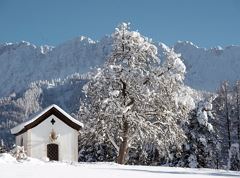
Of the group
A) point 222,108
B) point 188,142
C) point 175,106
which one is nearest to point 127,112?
point 175,106

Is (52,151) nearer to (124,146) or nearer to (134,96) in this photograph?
(124,146)

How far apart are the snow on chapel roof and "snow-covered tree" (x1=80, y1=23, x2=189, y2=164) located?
150cm

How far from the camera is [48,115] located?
47.9m

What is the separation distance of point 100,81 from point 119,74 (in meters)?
1.64

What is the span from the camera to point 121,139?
45.8 meters

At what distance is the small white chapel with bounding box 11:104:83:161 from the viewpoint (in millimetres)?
46750

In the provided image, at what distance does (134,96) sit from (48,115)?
7.76m

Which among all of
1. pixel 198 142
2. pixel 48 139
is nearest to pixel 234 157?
pixel 198 142

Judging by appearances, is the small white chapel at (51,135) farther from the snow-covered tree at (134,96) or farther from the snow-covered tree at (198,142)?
the snow-covered tree at (198,142)

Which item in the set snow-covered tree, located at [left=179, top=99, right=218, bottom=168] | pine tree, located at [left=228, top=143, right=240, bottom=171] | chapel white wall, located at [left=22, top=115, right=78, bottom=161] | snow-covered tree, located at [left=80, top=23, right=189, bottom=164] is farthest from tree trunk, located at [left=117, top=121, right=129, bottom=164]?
pine tree, located at [left=228, top=143, right=240, bottom=171]

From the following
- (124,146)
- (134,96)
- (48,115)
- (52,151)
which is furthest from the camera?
(48,115)

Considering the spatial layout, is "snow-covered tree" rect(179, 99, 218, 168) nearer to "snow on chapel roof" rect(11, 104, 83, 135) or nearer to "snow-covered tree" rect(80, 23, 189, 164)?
"snow-covered tree" rect(80, 23, 189, 164)

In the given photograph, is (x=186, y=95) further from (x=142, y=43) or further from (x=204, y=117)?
(x=204, y=117)

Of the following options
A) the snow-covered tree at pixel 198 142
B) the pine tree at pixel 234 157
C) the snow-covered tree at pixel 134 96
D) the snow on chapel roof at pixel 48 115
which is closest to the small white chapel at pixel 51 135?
the snow on chapel roof at pixel 48 115
